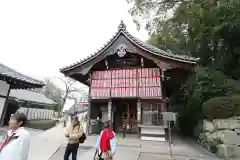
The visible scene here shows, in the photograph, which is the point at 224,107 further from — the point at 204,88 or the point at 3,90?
the point at 3,90

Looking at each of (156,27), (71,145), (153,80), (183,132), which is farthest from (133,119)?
(156,27)

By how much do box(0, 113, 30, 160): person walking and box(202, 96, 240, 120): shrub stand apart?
8339 millimetres

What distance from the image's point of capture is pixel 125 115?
12906 millimetres

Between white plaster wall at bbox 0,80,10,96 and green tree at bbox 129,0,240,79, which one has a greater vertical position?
green tree at bbox 129,0,240,79

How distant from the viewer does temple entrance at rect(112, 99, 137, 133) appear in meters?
12.7

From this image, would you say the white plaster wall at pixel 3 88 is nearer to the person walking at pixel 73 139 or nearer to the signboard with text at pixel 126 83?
the person walking at pixel 73 139

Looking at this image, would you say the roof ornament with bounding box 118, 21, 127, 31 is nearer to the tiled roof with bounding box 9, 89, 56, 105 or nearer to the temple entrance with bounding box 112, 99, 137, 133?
the temple entrance with bounding box 112, 99, 137, 133

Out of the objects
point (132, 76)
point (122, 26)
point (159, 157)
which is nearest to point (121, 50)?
point (122, 26)

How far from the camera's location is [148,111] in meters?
10.9

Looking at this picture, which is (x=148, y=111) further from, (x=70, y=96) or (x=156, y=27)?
(x=70, y=96)

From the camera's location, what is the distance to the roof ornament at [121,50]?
1117 centimetres

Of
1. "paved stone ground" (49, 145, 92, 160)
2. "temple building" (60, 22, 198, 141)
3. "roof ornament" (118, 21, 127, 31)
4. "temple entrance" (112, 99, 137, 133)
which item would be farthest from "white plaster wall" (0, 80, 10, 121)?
"roof ornament" (118, 21, 127, 31)

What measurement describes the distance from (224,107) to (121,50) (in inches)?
276

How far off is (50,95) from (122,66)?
1522 inches
